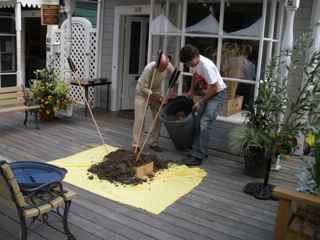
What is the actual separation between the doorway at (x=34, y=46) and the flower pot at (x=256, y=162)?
25.2 ft

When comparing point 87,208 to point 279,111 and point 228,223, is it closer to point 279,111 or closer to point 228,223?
point 228,223

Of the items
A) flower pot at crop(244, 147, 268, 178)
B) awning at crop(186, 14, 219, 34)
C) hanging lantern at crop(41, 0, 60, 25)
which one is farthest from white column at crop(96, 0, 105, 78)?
flower pot at crop(244, 147, 268, 178)

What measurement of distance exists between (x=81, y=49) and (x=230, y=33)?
3844 mm

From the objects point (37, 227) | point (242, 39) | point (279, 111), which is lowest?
point (37, 227)

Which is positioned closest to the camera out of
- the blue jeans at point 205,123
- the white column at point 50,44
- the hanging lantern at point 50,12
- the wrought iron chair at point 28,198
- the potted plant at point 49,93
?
the wrought iron chair at point 28,198

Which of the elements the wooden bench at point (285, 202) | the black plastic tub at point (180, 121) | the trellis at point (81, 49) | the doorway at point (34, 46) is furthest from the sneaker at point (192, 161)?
the doorway at point (34, 46)

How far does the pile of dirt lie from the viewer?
405cm

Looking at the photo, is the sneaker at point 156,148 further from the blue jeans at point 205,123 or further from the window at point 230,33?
the window at point 230,33

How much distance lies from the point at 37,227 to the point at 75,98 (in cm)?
554

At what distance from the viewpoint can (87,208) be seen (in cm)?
341

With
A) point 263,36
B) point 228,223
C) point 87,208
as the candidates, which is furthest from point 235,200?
point 263,36

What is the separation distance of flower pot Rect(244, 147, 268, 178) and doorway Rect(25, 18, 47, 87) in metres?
7.68

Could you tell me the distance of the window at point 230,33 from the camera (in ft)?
16.4

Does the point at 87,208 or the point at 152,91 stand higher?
the point at 152,91
